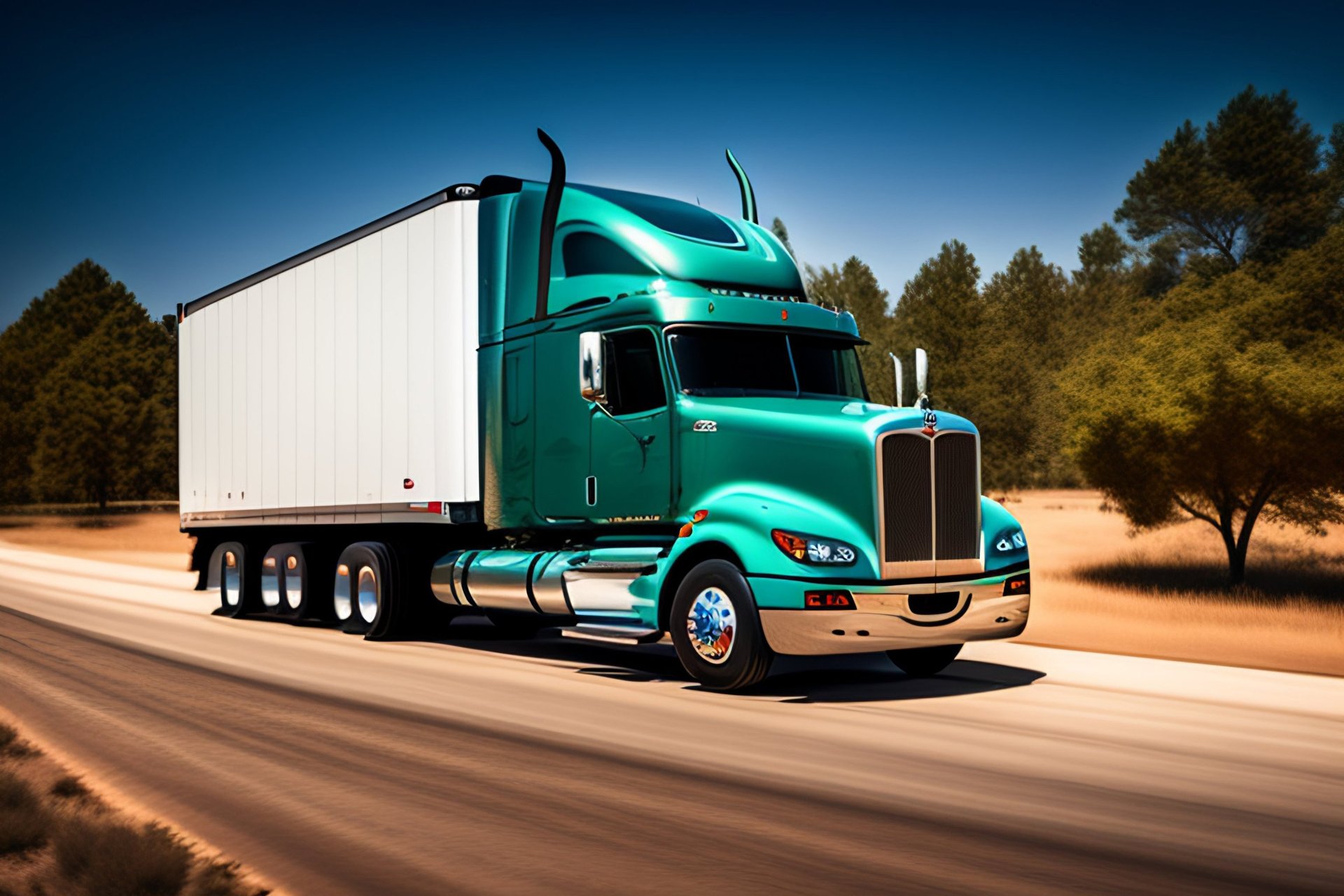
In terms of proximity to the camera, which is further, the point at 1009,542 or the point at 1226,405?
the point at 1226,405

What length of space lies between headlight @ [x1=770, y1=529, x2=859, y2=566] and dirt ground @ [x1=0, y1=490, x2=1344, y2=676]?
5.22 meters

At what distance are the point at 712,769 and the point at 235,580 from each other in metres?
13.4

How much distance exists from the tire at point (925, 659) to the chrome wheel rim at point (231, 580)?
10711mm

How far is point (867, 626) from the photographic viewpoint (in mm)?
10258

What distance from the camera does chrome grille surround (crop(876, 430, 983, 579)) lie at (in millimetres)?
10500

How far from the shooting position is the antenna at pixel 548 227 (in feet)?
43.7

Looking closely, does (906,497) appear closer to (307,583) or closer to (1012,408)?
(307,583)

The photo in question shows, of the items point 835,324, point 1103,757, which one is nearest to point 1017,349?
point 835,324

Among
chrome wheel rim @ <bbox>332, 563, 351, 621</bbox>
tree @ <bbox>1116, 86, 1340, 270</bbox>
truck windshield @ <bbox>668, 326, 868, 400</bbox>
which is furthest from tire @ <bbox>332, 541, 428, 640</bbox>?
tree @ <bbox>1116, 86, 1340, 270</bbox>

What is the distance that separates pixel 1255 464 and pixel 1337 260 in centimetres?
360

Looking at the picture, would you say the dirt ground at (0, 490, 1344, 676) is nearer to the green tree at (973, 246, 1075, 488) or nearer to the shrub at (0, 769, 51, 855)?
the green tree at (973, 246, 1075, 488)

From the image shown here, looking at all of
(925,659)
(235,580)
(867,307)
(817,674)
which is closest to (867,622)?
(925,659)

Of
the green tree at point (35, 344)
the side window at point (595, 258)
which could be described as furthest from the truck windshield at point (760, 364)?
the green tree at point (35, 344)

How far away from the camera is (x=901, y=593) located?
10.4m
